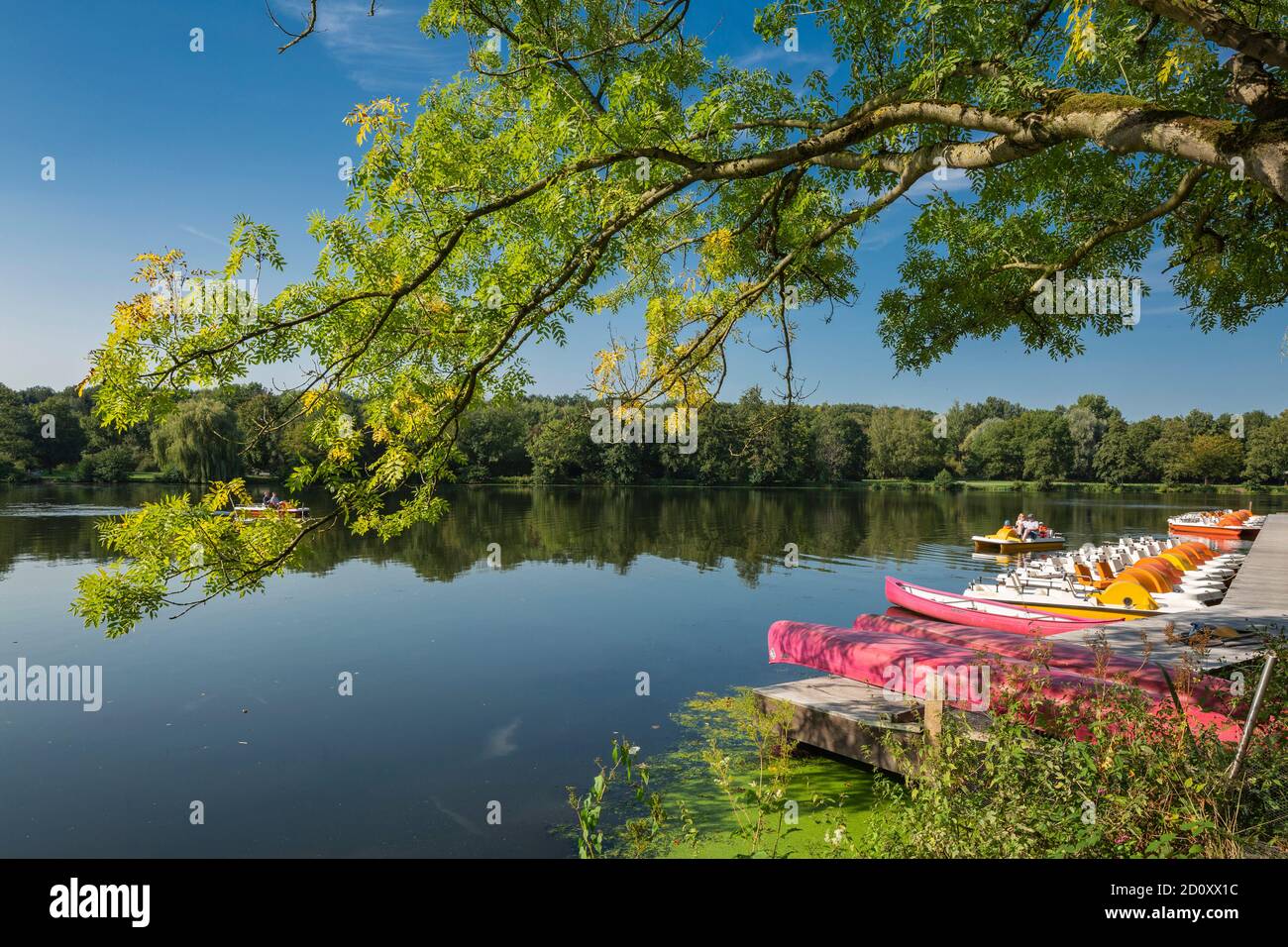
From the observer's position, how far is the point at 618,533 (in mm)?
41219

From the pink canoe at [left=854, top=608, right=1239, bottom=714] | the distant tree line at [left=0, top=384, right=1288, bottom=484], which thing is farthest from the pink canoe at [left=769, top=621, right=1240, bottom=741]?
→ the distant tree line at [left=0, top=384, right=1288, bottom=484]

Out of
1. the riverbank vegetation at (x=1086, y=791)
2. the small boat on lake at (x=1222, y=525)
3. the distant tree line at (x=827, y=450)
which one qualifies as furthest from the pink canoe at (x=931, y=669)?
the distant tree line at (x=827, y=450)

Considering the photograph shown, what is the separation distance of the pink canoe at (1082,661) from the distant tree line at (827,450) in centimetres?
4412

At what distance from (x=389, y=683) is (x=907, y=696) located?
34.0 ft

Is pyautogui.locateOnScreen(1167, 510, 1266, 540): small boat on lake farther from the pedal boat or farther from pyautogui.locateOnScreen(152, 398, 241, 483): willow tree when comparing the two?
pyautogui.locateOnScreen(152, 398, 241, 483): willow tree

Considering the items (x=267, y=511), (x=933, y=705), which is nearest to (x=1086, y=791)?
(x=933, y=705)

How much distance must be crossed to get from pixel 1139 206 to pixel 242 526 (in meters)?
10.4

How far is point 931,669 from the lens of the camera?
29.4 ft

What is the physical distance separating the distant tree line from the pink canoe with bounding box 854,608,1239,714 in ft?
A: 145

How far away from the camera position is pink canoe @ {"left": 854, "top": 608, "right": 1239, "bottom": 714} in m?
5.93

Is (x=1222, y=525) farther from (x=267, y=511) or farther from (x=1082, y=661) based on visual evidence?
(x=267, y=511)

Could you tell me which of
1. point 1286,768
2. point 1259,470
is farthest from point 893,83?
point 1259,470

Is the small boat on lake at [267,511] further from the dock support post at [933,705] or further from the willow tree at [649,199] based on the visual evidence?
the dock support post at [933,705]
